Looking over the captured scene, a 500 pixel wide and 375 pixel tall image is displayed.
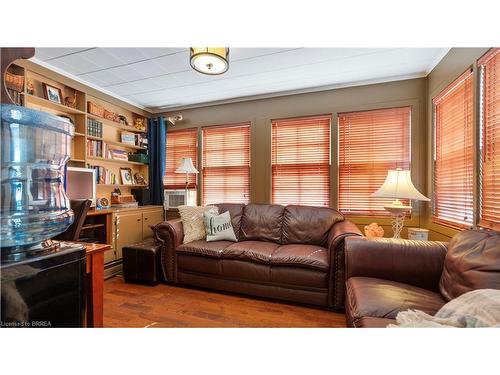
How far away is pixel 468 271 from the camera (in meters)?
1.31

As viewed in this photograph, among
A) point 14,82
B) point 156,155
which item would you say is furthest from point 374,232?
point 14,82

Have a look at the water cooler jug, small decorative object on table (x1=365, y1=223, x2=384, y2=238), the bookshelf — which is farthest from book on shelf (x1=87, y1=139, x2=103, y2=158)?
small decorative object on table (x1=365, y1=223, x2=384, y2=238)

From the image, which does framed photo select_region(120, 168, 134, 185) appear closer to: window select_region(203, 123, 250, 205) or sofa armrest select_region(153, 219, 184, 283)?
window select_region(203, 123, 250, 205)

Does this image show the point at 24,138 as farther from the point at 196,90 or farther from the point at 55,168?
the point at 196,90

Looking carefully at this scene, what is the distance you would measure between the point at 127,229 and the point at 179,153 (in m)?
1.51

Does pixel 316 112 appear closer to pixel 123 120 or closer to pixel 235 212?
pixel 235 212

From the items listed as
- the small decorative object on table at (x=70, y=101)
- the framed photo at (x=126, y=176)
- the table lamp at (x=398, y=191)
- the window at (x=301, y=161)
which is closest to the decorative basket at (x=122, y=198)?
the framed photo at (x=126, y=176)

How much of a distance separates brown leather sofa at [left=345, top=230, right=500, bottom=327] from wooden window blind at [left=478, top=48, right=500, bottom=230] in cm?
32

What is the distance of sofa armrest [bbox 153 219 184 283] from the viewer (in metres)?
2.69

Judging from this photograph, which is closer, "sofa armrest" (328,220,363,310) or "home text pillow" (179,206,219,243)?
"sofa armrest" (328,220,363,310)

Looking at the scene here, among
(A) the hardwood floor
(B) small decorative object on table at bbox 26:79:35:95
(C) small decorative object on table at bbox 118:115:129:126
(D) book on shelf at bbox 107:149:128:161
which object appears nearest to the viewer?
(A) the hardwood floor

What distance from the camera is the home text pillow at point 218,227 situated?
9.35 feet
